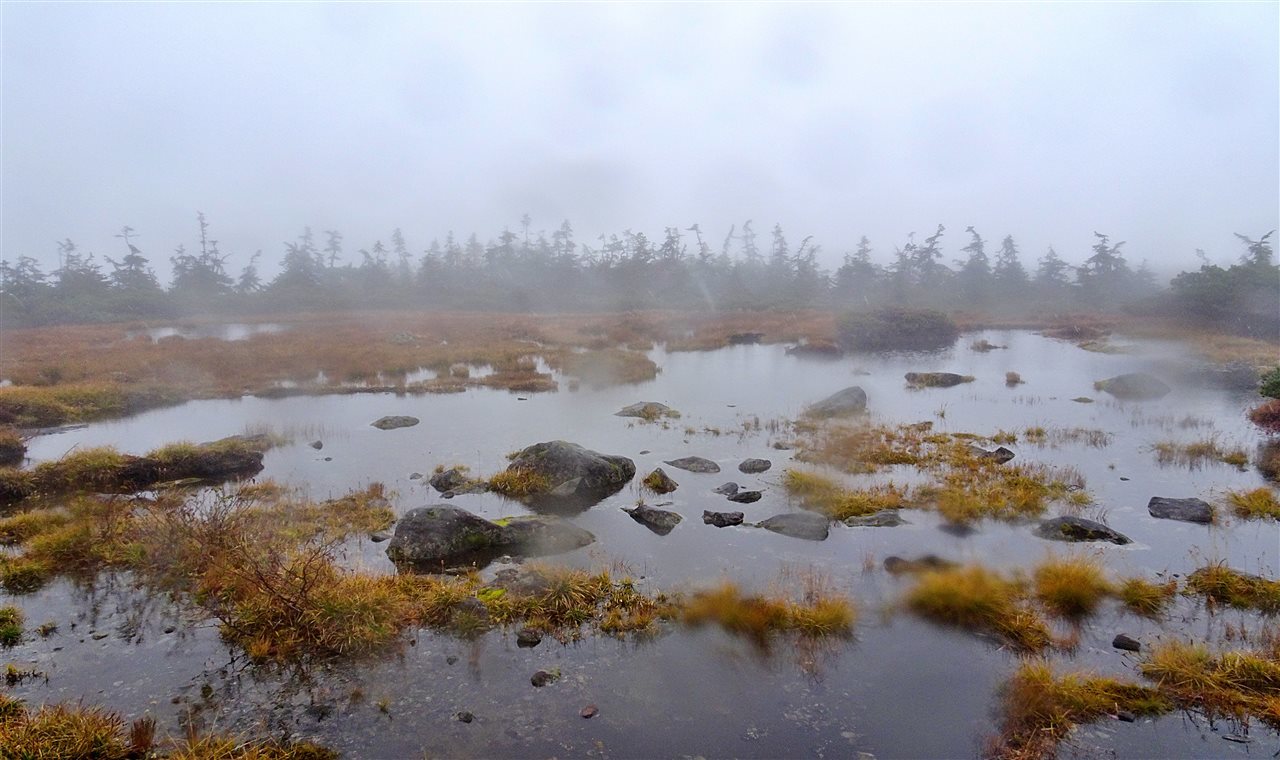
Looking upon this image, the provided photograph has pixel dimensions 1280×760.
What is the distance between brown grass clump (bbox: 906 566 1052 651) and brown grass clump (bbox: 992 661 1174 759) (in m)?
1.03

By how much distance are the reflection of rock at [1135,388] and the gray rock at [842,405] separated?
1208 centimetres

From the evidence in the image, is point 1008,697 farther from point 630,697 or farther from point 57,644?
point 57,644

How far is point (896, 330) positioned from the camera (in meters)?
51.0

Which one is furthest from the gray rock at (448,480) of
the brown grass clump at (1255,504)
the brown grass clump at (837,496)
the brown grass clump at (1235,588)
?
the brown grass clump at (1255,504)

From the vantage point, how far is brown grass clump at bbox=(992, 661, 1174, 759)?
22.5ft

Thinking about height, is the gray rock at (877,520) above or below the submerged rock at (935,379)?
below

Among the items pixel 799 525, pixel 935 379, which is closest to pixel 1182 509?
pixel 799 525

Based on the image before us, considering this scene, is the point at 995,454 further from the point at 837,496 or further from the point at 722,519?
the point at 722,519

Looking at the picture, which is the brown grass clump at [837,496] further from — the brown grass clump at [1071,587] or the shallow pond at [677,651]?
the brown grass clump at [1071,587]

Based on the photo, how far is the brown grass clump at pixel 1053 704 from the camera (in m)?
Answer: 6.86

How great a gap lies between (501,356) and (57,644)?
29.4m

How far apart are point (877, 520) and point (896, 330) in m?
41.3

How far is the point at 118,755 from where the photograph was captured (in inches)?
253

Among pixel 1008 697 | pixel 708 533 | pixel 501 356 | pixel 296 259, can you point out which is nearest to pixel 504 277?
pixel 296 259
